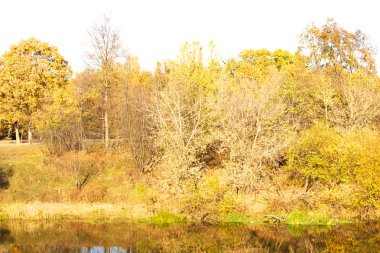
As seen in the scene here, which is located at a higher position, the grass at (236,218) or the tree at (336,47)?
the tree at (336,47)

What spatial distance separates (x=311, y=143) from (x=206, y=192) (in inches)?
365

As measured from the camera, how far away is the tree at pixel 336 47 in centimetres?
5022

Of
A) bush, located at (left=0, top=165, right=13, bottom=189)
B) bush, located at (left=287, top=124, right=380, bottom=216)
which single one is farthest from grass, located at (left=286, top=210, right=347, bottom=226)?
bush, located at (left=0, top=165, right=13, bottom=189)

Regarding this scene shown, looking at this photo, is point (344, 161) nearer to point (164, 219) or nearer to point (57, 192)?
point (164, 219)

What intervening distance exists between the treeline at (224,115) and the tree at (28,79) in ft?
0.44

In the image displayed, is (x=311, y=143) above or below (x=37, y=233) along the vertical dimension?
above

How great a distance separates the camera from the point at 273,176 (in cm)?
3919

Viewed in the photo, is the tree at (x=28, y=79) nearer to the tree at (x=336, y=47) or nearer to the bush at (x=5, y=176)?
the bush at (x=5, y=176)

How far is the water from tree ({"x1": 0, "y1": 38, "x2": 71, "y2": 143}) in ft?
76.8

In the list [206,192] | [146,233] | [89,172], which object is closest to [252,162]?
[206,192]

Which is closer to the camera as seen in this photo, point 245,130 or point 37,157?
point 245,130

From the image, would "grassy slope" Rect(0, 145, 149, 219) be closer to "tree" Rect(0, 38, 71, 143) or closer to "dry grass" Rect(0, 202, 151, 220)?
"dry grass" Rect(0, 202, 151, 220)

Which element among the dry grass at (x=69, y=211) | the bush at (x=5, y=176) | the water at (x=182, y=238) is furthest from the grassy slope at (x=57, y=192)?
the water at (x=182, y=238)

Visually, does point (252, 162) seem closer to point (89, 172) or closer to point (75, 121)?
point (89, 172)
